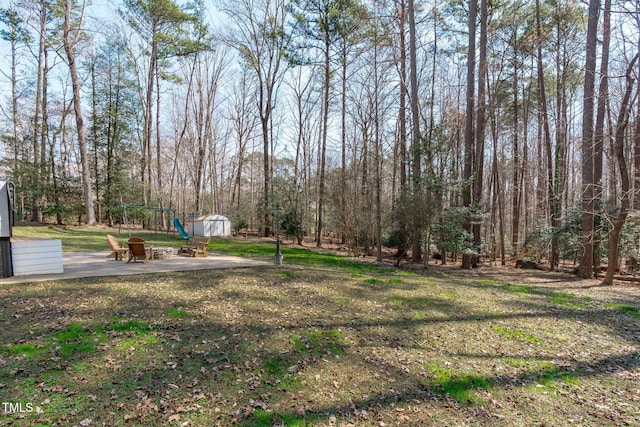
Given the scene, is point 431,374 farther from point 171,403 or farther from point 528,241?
point 528,241

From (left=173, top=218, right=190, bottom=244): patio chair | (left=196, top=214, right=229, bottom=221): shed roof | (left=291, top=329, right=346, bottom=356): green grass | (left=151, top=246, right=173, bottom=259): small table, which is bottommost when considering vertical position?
(left=291, top=329, right=346, bottom=356): green grass

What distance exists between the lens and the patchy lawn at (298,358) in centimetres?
290

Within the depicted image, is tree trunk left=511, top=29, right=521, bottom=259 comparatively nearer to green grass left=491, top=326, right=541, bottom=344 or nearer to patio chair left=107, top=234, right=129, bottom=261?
green grass left=491, top=326, right=541, bottom=344

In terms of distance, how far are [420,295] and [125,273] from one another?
7057 millimetres

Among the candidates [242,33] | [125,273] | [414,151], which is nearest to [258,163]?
[242,33]

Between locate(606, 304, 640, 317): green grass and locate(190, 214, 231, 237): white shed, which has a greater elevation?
locate(190, 214, 231, 237): white shed

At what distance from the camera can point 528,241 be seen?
42.2 ft

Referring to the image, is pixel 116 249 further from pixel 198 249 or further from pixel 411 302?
pixel 411 302

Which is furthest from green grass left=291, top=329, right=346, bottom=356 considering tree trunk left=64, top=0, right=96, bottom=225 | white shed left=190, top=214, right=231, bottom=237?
tree trunk left=64, top=0, right=96, bottom=225

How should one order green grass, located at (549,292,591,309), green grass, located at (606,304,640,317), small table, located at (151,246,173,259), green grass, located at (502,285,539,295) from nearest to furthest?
green grass, located at (606,304,640,317), green grass, located at (549,292,591,309), green grass, located at (502,285,539,295), small table, located at (151,246,173,259)

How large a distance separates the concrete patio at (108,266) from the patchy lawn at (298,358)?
64cm

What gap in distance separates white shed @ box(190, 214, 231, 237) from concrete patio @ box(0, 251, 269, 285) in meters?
8.85

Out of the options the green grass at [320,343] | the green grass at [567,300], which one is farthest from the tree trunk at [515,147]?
the green grass at [320,343]

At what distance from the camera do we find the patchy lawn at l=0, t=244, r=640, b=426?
9.52 feet
